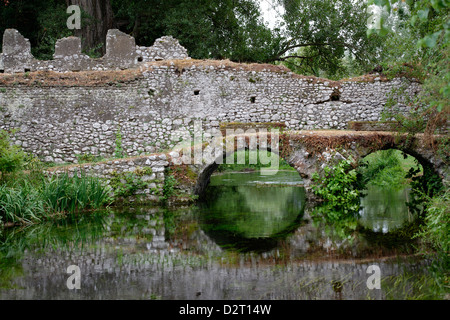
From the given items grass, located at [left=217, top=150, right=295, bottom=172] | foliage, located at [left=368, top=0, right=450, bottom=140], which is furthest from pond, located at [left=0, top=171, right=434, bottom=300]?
grass, located at [left=217, top=150, right=295, bottom=172]

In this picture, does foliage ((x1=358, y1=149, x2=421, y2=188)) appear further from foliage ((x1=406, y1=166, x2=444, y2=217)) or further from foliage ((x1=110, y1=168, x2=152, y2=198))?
foliage ((x1=110, y1=168, x2=152, y2=198))

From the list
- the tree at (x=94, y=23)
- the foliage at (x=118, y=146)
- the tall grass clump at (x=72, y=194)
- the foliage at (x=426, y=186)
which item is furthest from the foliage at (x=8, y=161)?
the foliage at (x=426, y=186)

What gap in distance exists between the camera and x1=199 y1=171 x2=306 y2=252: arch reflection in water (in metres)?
8.51

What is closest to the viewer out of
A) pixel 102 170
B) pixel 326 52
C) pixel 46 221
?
pixel 46 221

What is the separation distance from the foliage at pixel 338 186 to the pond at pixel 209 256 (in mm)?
612

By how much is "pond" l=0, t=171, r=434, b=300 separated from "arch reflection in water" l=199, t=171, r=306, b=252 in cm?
4

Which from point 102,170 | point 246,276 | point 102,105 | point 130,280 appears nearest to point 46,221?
point 102,170

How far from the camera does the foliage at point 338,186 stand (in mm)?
11656

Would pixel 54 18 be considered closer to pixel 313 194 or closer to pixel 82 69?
pixel 82 69

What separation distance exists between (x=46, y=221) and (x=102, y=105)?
695 centimetres

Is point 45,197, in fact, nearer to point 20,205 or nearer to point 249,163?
point 20,205

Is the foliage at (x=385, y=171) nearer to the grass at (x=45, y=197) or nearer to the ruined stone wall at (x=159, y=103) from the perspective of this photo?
the ruined stone wall at (x=159, y=103)
